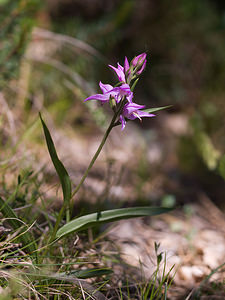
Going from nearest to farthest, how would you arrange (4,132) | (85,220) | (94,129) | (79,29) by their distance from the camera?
(85,220)
(4,132)
(79,29)
(94,129)

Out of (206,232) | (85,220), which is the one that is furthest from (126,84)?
(206,232)

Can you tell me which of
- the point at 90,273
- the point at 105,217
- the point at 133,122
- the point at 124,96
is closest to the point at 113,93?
the point at 124,96

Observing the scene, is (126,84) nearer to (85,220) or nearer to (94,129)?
(85,220)

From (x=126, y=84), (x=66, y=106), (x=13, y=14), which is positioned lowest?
(x=66, y=106)

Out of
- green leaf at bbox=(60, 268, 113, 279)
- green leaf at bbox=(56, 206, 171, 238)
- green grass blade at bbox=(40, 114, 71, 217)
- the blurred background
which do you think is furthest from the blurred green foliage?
green leaf at bbox=(60, 268, 113, 279)

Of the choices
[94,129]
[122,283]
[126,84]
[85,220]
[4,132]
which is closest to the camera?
[126,84]

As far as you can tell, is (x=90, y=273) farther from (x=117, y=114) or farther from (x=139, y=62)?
(x=139, y=62)
